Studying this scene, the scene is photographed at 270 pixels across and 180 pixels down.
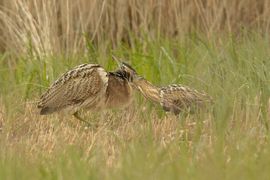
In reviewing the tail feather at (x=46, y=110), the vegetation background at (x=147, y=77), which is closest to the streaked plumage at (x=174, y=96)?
the vegetation background at (x=147, y=77)

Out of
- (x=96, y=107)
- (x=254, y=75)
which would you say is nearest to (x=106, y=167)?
(x=96, y=107)

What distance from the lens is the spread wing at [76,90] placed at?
23.3 feet

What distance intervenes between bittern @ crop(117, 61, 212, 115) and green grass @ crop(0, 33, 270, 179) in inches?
3.8

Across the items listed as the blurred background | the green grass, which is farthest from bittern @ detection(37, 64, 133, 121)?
the blurred background

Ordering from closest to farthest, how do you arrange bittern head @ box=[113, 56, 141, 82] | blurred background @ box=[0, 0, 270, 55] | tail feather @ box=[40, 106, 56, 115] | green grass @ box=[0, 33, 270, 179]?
green grass @ box=[0, 33, 270, 179], tail feather @ box=[40, 106, 56, 115], bittern head @ box=[113, 56, 141, 82], blurred background @ box=[0, 0, 270, 55]

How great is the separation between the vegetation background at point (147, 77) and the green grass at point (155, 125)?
1 cm

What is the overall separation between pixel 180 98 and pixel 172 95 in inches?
3.1

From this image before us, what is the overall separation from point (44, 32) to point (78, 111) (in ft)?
7.95

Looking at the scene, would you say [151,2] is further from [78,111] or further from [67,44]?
[78,111]

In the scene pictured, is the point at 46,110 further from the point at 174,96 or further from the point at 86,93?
the point at 174,96

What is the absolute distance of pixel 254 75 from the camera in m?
7.48

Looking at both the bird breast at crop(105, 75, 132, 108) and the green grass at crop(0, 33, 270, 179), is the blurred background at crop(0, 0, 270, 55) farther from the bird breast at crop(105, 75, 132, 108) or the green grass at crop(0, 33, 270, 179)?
the bird breast at crop(105, 75, 132, 108)

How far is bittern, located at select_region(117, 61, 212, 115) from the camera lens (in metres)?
7.05

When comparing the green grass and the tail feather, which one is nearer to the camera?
the green grass
